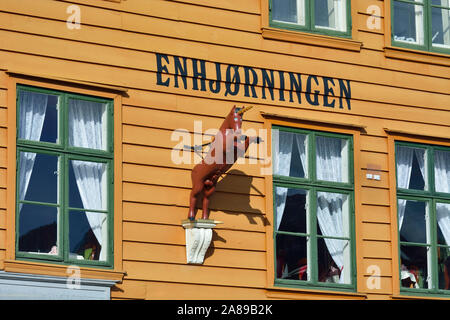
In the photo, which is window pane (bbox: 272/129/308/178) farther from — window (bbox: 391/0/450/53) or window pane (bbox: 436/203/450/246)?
window (bbox: 391/0/450/53)

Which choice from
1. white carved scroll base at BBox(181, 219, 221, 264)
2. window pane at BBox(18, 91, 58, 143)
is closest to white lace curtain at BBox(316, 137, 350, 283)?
white carved scroll base at BBox(181, 219, 221, 264)

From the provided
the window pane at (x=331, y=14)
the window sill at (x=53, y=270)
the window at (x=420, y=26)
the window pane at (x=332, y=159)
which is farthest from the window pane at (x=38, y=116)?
the window at (x=420, y=26)

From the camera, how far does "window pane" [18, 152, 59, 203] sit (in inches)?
535

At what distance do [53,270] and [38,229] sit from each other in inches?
19.6

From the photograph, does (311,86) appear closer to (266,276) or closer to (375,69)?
(375,69)

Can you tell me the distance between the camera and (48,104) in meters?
13.9

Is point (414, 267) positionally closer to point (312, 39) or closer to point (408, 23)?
point (312, 39)

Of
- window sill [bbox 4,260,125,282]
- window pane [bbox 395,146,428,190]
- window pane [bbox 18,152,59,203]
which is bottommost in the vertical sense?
window sill [bbox 4,260,125,282]

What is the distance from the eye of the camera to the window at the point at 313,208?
1506cm

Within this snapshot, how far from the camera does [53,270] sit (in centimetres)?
1337

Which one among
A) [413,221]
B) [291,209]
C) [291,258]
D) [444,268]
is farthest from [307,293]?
[444,268]
